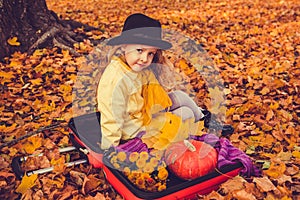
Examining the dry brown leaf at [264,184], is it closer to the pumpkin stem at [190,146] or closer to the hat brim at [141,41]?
the pumpkin stem at [190,146]

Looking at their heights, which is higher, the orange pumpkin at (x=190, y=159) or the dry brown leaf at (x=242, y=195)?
the orange pumpkin at (x=190, y=159)

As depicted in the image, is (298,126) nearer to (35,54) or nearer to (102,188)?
(102,188)

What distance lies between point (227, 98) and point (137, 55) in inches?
78.4

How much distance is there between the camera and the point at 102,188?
10.5ft

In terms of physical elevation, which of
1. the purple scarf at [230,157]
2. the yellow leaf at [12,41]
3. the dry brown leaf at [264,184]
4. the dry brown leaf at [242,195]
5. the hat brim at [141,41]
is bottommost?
the dry brown leaf at [264,184]

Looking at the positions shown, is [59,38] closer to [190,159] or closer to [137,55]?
[137,55]

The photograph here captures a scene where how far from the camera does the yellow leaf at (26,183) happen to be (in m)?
3.17

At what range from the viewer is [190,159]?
2986mm

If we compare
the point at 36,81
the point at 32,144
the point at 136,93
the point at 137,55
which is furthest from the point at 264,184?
the point at 36,81

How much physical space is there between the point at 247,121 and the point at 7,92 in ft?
9.23

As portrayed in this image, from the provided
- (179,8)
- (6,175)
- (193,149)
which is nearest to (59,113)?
(6,175)

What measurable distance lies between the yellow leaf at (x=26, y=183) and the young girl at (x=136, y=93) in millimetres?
630

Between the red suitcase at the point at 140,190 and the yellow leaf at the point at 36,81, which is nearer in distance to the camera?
the red suitcase at the point at 140,190

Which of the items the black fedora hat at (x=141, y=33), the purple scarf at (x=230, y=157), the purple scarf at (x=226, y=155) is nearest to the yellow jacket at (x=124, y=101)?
the purple scarf at (x=226, y=155)
